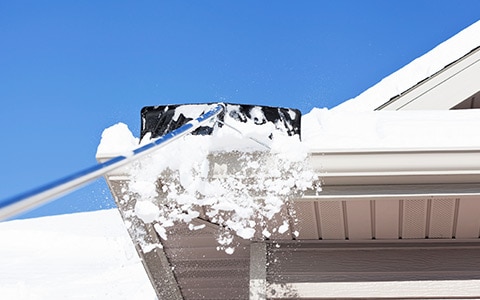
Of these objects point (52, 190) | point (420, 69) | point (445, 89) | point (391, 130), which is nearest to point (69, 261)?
point (420, 69)

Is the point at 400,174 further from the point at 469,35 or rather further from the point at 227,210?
the point at 469,35

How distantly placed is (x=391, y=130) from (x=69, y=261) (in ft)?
67.3

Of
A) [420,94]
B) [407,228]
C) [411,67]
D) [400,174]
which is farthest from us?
[411,67]

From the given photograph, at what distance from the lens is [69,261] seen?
21.8 m

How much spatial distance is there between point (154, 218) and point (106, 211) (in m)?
28.7

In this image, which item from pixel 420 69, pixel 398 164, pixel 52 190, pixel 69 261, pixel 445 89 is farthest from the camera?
pixel 69 261

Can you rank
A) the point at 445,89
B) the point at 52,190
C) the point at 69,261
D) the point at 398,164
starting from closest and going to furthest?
1. the point at 52,190
2. the point at 398,164
3. the point at 445,89
4. the point at 69,261

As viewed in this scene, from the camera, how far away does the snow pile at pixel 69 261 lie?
16.4 metres

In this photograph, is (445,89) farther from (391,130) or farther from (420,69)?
(391,130)

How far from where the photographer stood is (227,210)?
2584 millimetres

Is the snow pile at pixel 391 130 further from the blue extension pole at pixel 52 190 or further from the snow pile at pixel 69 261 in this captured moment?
the snow pile at pixel 69 261

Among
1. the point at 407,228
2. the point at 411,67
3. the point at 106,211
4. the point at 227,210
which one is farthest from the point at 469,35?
the point at 106,211

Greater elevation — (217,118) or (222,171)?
(217,118)

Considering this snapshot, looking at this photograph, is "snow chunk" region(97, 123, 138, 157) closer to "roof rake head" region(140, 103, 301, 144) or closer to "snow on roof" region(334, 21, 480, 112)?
"roof rake head" region(140, 103, 301, 144)
